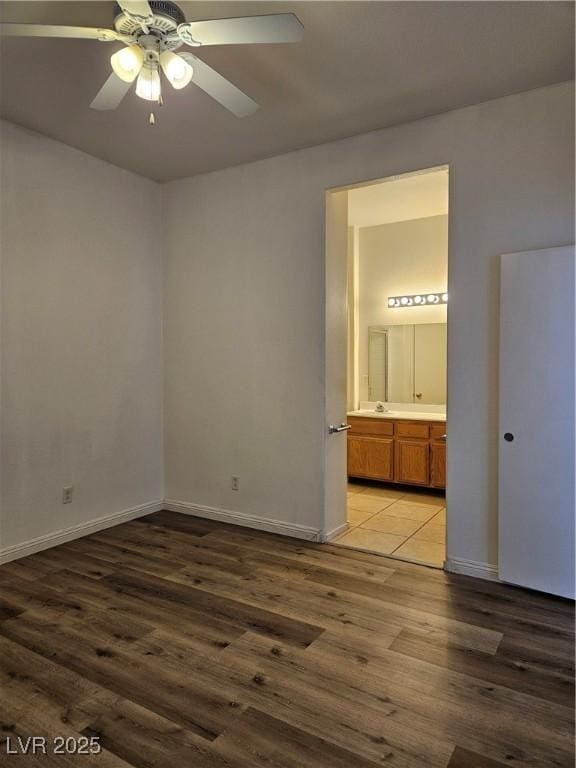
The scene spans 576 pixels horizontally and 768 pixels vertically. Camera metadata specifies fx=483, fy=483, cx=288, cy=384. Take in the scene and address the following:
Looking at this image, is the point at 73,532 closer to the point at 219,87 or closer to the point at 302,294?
the point at 302,294

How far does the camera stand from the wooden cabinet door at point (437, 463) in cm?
474

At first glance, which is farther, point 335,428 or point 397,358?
point 397,358

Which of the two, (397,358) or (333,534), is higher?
(397,358)

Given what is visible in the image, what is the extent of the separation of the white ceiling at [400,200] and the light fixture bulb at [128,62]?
2371 mm

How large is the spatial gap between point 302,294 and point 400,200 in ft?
6.29

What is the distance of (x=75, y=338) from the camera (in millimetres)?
3537

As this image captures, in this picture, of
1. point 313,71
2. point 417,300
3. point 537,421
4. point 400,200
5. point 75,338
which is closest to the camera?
point 313,71

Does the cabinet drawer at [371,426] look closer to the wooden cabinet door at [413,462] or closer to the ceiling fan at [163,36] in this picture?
the wooden cabinet door at [413,462]

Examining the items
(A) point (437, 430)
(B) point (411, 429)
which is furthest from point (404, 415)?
(A) point (437, 430)

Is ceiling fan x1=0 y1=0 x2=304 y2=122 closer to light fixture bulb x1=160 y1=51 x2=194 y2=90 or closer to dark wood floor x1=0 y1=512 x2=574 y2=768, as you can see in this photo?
light fixture bulb x1=160 y1=51 x2=194 y2=90

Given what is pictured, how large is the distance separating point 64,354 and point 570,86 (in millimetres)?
3527

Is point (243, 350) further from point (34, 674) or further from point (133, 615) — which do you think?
point (34, 674)

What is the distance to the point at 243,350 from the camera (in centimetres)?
384

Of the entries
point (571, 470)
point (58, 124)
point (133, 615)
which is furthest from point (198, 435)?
point (571, 470)
